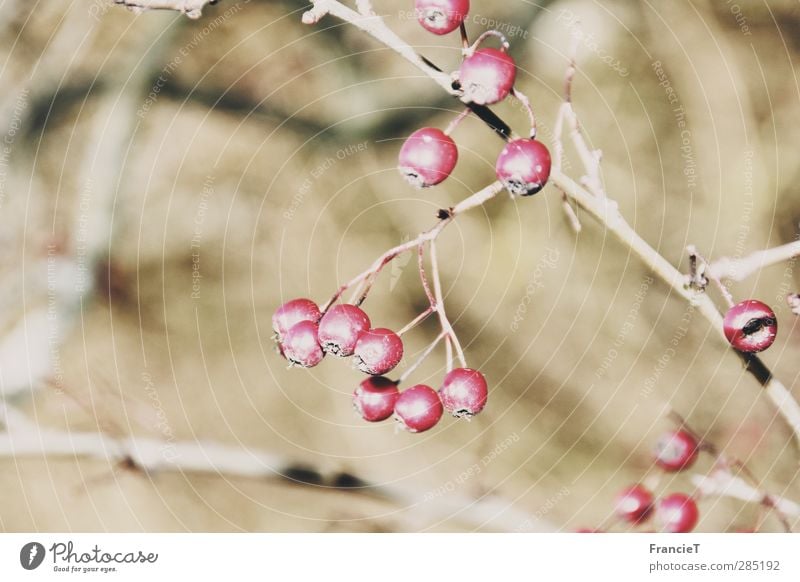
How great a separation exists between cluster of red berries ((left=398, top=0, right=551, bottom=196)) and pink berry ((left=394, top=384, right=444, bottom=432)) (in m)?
0.21

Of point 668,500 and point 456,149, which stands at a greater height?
point 456,149

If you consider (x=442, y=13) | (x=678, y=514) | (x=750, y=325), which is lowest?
(x=678, y=514)

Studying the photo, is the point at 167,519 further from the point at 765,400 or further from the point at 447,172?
the point at 765,400

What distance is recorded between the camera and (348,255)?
31.8 inches

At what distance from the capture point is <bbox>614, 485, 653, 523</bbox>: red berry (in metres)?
0.80

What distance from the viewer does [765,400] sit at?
32.7 inches

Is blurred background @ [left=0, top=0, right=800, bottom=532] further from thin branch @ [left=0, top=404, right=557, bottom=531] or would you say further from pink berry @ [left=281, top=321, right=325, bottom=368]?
pink berry @ [left=281, top=321, right=325, bottom=368]

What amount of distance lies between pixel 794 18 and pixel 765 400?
519 mm

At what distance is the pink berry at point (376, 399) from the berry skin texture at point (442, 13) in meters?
0.36

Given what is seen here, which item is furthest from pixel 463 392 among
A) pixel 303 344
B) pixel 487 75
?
pixel 487 75

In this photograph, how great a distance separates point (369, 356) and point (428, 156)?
0.19m

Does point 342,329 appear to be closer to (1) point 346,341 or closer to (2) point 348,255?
(1) point 346,341

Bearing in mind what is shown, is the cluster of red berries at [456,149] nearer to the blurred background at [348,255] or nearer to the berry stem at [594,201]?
the berry stem at [594,201]

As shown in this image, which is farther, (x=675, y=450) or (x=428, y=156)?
(x=675, y=450)
